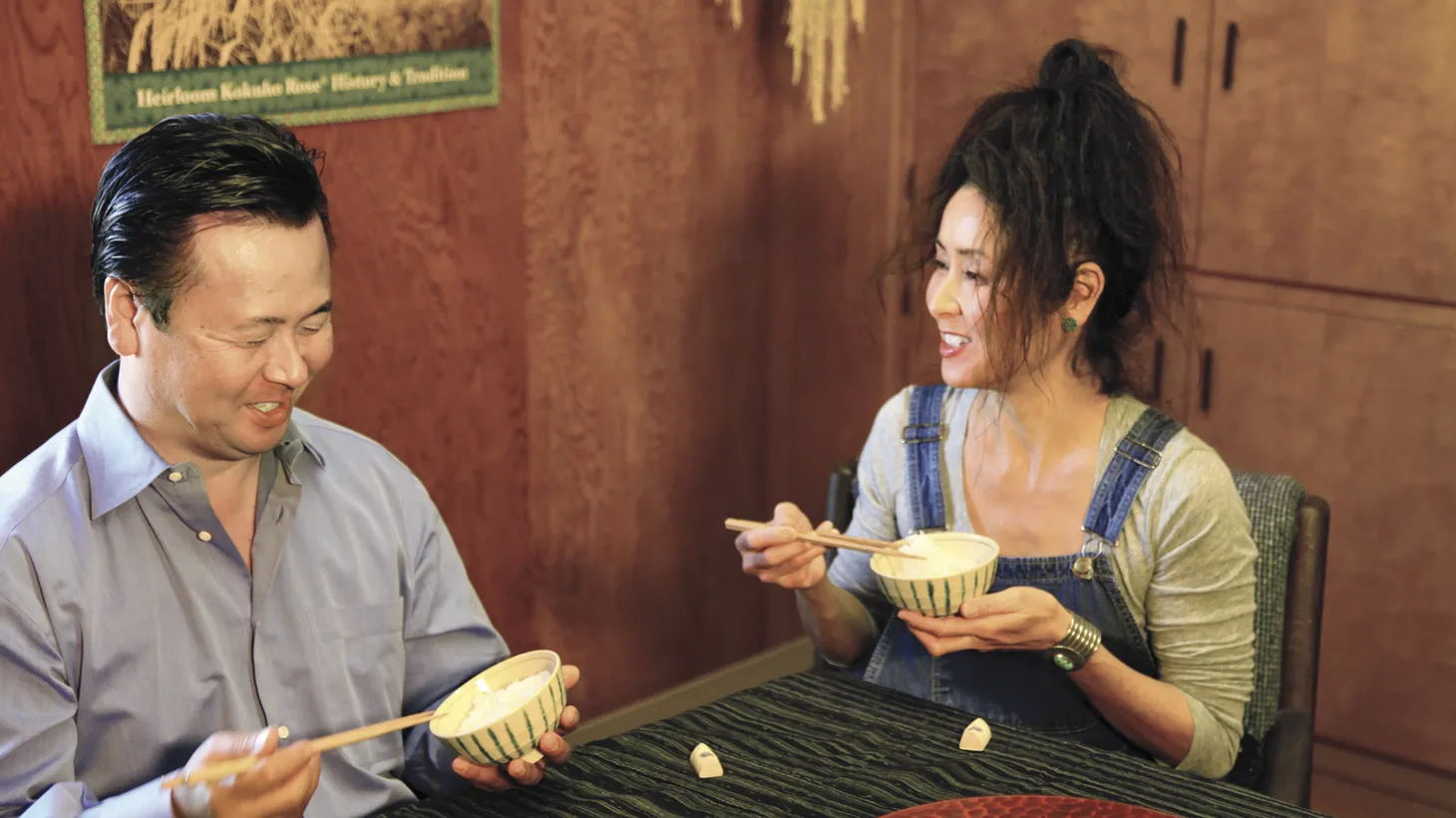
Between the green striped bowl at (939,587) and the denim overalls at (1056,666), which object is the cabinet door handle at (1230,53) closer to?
the denim overalls at (1056,666)

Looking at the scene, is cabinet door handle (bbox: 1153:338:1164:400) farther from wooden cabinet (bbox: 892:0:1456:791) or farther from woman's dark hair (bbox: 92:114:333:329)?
woman's dark hair (bbox: 92:114:333:329)

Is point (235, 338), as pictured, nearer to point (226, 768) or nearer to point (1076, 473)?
point (226, 768)

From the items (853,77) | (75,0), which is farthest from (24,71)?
(853,77)

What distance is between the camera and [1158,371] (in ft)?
8.86

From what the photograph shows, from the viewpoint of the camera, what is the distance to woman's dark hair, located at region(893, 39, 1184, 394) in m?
1.78

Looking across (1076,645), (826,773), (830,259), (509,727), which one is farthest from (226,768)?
(830,259)

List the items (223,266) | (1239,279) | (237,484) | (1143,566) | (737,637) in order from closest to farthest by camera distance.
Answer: (223,266), (237,484), (1143,566), (1239,279), (737,637)

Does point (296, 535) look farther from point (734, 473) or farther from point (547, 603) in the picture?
point (734, 473)

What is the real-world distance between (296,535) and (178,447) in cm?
16

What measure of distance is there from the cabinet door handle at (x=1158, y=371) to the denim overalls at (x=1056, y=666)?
858 millimetres

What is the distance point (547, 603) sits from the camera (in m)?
2.76

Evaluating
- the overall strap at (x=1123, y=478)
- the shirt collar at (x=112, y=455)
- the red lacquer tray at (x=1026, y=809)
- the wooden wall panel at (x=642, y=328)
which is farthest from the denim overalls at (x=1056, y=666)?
the wooden wall panel at (x=642, y=328)

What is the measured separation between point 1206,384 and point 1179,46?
0.58m

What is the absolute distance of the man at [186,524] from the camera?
4.58 feet
